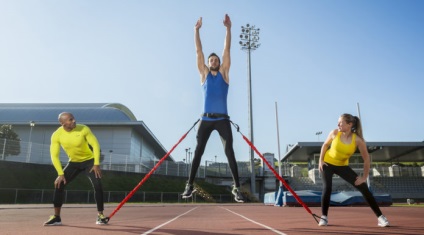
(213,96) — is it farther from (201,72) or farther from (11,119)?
(11,119)

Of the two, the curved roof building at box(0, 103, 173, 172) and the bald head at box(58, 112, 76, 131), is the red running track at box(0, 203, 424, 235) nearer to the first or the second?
the bald head at box(58, 112, 76, 131)

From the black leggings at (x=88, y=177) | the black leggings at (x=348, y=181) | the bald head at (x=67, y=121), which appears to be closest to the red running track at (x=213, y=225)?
the black leggings at (x=348, y=181)

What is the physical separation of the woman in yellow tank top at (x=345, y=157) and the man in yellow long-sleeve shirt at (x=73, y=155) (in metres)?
4.10

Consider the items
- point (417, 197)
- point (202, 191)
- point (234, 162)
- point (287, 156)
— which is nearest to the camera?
point (234, 162)

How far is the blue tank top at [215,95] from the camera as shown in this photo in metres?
5.18

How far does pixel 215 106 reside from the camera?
5188 millimetres

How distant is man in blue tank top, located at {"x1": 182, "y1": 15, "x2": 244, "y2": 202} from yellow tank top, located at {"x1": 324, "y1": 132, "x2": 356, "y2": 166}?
6.31ft

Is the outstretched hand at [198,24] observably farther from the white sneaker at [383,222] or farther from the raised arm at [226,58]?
the white sneaker at [383,222]

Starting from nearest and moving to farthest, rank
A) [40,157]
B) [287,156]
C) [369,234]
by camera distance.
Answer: [369,234] → [40,157] → [287,156]

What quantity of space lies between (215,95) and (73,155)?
2998mm

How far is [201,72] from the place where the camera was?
543cm

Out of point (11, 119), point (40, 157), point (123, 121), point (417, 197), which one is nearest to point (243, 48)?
point (123, 121)

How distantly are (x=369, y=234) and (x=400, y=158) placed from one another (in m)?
51.5

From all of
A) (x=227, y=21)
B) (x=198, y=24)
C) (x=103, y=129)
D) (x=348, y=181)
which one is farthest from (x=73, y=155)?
(x=103, y=129)
